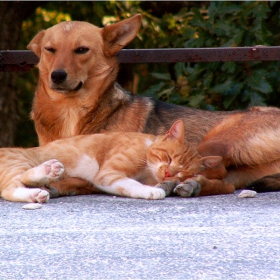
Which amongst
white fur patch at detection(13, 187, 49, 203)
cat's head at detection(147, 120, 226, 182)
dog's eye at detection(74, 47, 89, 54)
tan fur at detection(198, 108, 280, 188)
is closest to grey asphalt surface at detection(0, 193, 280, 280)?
white fur patch at detection(13, 187, 49, 203)

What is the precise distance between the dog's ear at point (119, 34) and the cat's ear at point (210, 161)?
4.50ft

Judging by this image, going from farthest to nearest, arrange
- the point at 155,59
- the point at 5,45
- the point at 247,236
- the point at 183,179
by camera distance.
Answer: the point at 5,45
the point at 155,59
the point at 183,179
the point at 247,236

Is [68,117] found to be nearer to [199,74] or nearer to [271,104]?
[199,74]

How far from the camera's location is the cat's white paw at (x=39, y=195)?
161 inches

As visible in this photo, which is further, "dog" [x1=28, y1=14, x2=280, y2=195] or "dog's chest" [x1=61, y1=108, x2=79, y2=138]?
"dog's chest" [x1=61, y1=108, x2=79, y2=138]

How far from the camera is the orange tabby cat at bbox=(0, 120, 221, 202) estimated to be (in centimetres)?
443

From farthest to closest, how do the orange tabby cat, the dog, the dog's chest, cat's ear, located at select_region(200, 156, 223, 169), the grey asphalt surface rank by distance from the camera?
1. the dog's chest
2. the dog
3. cat's ear, located at select_region(200, 156, 223, 169)
4. the orange tabby cat
5. the grey asphalt surface

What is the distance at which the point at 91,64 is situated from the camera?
213 inches

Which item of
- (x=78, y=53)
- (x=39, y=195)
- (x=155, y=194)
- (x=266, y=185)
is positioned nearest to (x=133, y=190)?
(x=155, y=194)

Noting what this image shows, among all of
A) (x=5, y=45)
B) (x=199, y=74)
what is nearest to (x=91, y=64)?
(x=199, y=74)

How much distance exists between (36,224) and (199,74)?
13.0ft

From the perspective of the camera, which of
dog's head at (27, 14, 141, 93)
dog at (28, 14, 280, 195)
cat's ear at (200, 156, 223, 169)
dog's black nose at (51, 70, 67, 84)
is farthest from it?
dog at (28, 14, 280, 195)

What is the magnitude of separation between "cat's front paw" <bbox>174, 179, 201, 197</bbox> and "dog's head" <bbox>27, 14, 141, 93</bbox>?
1288 millimetres

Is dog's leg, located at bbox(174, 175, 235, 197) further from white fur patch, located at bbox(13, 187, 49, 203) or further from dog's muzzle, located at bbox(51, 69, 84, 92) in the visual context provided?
dog's muzzle, located at bbox(51, 69, 84, 92)
